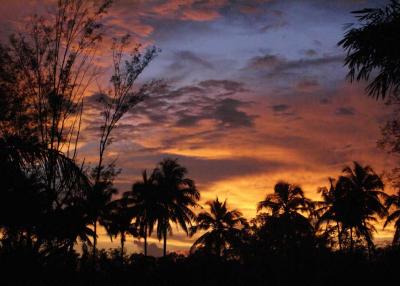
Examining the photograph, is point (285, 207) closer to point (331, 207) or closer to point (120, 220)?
point (331, 207)

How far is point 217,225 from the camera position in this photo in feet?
170

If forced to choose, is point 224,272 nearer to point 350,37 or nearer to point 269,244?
point 269,244

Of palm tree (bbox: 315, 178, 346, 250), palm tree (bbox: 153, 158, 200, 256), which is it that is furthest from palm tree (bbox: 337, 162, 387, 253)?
palm tree (bbox: 153, 158, 200, 256)

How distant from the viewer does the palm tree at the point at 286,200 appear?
155 feet

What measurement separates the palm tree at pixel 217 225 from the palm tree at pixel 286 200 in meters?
4.51

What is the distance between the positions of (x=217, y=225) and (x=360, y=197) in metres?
16.0

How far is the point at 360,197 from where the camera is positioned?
150ft

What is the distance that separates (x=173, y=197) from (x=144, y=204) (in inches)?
122

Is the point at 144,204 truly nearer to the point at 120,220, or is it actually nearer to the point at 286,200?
the point at 120,220

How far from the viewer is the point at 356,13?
10719mm

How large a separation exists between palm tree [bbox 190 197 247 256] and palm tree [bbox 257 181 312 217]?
451 centimetres

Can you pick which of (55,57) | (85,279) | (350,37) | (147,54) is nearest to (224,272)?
(85,279)

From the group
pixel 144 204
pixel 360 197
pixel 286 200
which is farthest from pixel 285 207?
pixel 144 204

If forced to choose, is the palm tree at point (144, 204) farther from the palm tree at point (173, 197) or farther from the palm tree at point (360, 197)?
the palm tree at point (360, 197)
